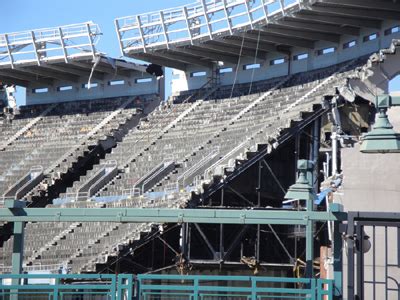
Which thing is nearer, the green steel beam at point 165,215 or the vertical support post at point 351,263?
the vertical support post at point 351,263

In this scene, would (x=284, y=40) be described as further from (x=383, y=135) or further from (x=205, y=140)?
(x=383, y=135)

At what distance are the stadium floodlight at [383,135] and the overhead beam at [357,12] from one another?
74.5 ft

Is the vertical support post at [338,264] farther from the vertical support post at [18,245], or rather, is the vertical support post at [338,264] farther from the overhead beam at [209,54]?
the overhead beam at [209,54]

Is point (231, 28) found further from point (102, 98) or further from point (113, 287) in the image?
point (113, 287)

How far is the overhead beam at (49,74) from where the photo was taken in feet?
152

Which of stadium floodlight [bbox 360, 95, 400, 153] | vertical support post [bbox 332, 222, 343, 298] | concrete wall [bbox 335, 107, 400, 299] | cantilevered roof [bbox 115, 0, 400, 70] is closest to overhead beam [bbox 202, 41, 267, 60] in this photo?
cantilevered roof [bbox 115, 0, 400, 70]

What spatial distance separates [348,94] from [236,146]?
444 cm

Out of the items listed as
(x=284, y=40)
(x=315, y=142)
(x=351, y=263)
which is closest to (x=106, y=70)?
(x=284, y=40)

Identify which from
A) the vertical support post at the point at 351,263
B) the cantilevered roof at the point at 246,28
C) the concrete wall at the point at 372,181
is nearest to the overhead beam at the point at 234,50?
the cantilevered roof at the point at 246,28

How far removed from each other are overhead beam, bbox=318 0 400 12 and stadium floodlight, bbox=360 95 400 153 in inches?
870

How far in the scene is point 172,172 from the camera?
114 feet

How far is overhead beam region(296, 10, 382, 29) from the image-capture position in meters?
35.8

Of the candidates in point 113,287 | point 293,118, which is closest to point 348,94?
point 293,118

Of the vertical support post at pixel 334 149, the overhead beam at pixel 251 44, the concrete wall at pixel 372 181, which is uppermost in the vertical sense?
the overhead beam at pixel 251 44
